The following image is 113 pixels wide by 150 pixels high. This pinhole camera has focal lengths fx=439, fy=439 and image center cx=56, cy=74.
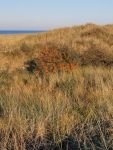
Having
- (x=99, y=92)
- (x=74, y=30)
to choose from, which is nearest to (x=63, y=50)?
(x=99, y=92)

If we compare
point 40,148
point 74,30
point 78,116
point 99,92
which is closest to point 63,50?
point 99,92

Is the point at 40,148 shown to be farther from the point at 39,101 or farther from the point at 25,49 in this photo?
the point at 25,49

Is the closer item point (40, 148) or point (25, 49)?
point (40, 148)

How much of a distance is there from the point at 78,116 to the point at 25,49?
14.6 metres

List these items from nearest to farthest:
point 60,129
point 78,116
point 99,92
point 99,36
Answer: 1. point 60,129
2. point 78,116
3. point 99,92
4. point 99,36

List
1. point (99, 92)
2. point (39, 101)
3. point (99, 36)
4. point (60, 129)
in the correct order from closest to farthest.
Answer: point (60, 129), point (39, 101), point (99, 92), point (99, 36)

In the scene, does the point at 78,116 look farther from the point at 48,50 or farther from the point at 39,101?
the point at 48,50

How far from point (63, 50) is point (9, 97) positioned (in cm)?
807

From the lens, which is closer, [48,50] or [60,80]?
[60,80]

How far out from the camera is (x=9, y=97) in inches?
273

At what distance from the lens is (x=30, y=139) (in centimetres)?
519

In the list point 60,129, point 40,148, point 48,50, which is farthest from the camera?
point 48,50

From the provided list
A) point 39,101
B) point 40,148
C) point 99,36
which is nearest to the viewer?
point 40,148

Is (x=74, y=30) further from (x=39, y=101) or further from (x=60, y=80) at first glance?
(x=39, y=101)
